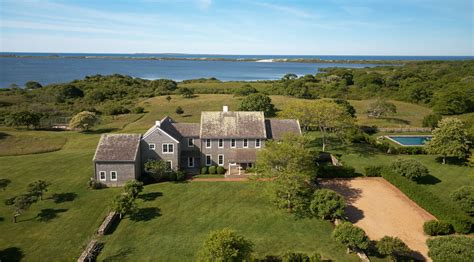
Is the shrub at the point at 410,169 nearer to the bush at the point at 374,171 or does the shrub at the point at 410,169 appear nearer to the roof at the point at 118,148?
the bush at the point at 374,171

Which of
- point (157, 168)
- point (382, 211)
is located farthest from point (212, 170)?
point (382, 211)

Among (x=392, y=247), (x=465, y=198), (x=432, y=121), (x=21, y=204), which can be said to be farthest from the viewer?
(x=432, y=121)

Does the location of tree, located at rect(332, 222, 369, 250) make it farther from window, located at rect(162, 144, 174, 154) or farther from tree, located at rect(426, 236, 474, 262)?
window, located at rect(162, 144, 174, 154)

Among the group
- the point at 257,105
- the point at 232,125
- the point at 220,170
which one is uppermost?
the point at 257,105

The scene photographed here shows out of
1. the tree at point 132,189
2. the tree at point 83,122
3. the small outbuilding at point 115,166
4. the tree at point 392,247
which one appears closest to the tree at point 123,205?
the tree at point 132,189

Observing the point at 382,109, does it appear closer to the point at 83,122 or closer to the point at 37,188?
the point at 83,122

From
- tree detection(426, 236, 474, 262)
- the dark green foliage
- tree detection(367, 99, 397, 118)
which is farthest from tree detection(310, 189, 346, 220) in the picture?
tree detection(367, 99, 397, 118)
